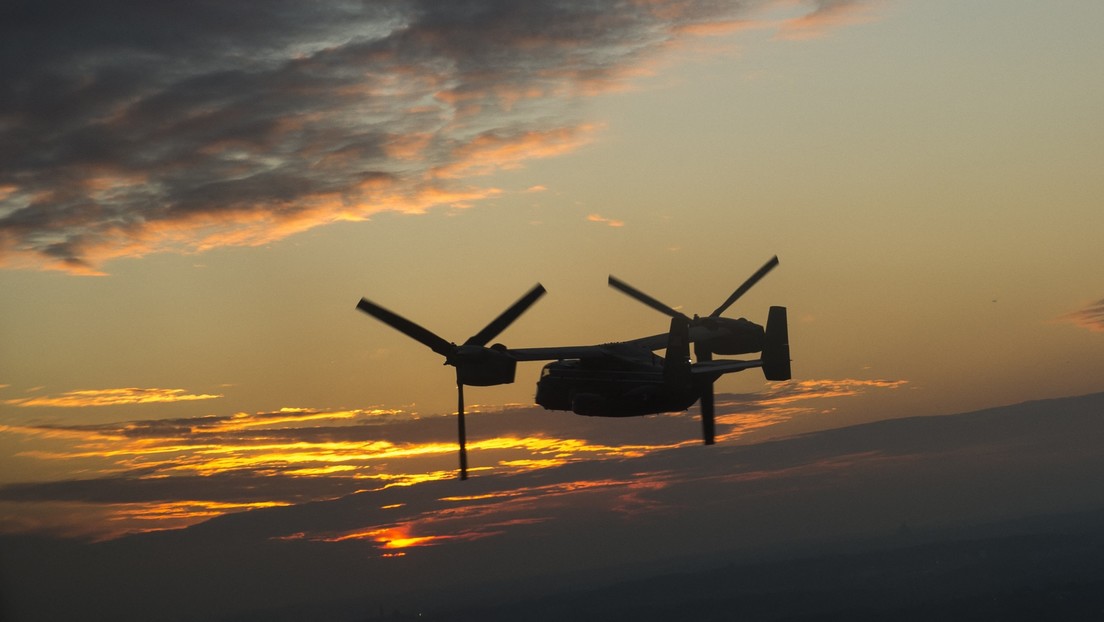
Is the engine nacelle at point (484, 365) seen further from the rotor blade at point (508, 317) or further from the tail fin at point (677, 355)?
the tail fin at point (677, 355)

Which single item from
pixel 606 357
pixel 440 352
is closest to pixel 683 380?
pixel 606 357

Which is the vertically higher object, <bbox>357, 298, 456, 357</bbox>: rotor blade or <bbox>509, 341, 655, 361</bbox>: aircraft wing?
<bbox>357, 298, 456, 357</bbox>: rotor blade

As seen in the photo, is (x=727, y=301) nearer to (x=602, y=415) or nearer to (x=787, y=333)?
(x=787, y=333)

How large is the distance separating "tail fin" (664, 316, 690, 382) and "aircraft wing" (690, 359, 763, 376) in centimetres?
187

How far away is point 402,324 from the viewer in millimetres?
85812

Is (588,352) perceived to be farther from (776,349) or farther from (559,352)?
(776,349)

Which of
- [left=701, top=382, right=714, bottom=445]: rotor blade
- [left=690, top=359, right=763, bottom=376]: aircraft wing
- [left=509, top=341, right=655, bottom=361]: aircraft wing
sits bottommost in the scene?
[left=701, top=382, right=714, bottom=445]: rotor blade

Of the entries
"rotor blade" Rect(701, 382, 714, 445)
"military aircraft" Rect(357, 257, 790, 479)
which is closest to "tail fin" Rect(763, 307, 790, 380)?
"military aircraft" Rect(357, 257, 790, 479)

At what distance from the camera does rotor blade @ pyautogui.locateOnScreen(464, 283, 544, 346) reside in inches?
3332

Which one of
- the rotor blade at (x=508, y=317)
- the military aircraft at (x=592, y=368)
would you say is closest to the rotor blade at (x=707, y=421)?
the military aircraft at (x=592, y=368)

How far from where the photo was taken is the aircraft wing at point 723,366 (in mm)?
86500

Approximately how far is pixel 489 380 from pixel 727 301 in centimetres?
3101

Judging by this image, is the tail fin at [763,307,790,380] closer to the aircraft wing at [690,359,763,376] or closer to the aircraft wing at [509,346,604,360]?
the aircraft wing at [690,359,763,376]

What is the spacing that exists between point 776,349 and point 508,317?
78.7 ft
